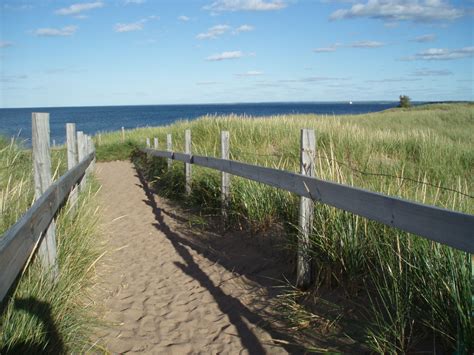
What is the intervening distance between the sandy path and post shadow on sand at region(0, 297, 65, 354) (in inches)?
21.0

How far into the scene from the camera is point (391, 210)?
111 inches

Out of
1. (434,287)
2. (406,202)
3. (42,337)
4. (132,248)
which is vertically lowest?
(132,248)

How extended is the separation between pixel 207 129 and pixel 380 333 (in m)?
12.5

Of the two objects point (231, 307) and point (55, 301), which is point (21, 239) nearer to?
point (55, 301)

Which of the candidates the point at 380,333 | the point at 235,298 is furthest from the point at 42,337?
the point at 380,333

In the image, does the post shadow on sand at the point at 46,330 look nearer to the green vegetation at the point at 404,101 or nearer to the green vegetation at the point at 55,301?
the green vegetation at the point at 55,301

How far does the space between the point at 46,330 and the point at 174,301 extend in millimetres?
1658

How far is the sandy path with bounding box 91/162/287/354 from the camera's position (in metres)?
3.62

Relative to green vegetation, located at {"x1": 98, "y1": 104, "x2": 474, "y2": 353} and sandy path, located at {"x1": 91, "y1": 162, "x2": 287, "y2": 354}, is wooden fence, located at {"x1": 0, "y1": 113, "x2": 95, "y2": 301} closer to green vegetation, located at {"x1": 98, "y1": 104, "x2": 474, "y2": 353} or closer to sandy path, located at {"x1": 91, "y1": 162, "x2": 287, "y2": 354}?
sandy path, located at {"x1": 91, "y1": 162, "x2": 287, "y2": 354}

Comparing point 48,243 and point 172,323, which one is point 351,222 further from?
point 48,243

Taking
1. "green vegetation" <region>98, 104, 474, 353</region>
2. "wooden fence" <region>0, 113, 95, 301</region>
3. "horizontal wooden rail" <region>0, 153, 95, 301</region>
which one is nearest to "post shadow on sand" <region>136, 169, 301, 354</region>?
"green vegetation" <region>98, 104, 474, 353</region>

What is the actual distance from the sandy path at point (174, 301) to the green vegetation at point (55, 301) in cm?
31

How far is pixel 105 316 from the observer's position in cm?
408

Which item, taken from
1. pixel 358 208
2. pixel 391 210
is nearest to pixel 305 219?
pixel 358 208
